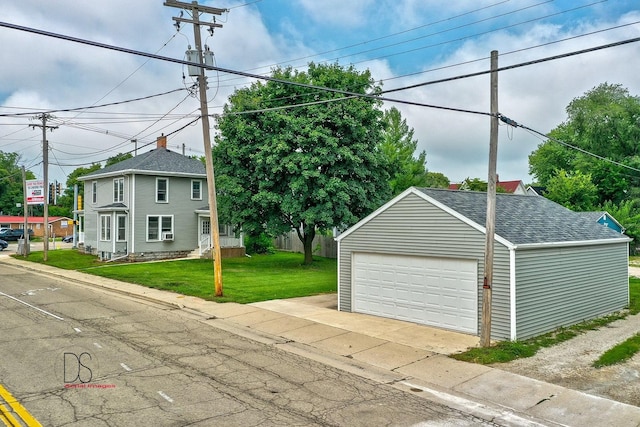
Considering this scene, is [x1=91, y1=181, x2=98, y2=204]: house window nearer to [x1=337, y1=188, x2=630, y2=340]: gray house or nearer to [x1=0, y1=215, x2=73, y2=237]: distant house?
[x1=337, y1=188, x2=630, y2=340]: gray house

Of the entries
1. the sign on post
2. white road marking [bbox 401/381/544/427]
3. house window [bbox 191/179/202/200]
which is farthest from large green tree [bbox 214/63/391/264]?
white road marking [bbox 401/381/544/427]

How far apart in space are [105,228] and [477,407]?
30591mm

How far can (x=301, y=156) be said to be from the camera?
24.4 meters

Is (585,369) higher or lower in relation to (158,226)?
lower

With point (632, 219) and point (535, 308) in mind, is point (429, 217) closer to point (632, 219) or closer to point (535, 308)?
point (535, 308)

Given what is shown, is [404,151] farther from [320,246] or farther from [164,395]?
[164,395]

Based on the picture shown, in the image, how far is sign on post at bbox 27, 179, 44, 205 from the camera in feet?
114

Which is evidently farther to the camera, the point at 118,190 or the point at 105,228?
the point at 118,190

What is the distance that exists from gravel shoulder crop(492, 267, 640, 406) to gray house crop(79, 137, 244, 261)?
25.7m

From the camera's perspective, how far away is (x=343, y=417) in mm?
6723

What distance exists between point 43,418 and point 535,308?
10439mm

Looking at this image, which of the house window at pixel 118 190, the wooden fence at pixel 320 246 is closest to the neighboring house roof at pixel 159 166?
the house window at pixel 118 190

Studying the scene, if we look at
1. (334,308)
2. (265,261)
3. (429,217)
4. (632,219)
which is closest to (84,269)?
(265,261)

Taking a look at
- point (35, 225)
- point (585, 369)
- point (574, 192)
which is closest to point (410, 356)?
point (585, 369)
